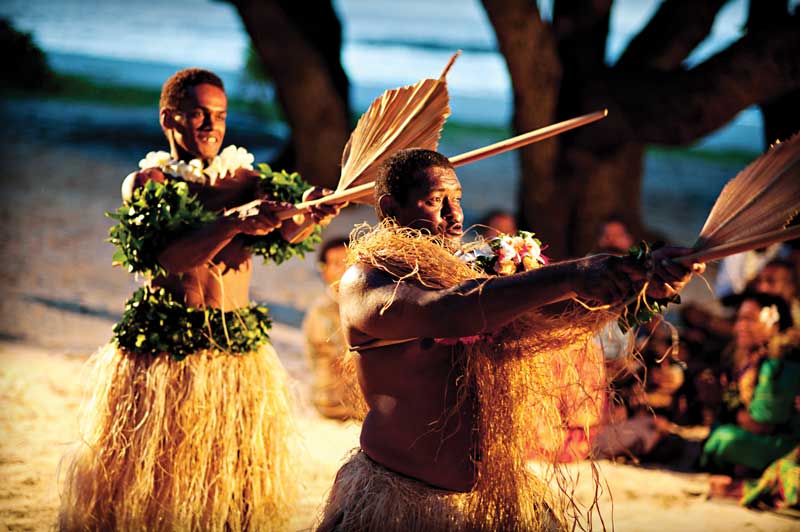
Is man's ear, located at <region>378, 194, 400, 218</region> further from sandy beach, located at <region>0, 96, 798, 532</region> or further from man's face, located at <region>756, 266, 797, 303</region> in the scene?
man's face, located at <region>756, 266, 797, 303</region>

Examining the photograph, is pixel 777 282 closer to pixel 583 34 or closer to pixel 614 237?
pixel 614 237

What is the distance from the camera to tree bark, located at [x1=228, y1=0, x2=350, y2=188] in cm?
839

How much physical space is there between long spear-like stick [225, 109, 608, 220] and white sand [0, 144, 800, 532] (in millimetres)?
759

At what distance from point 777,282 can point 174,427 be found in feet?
10.1

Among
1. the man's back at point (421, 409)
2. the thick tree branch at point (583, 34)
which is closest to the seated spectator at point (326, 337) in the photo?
the thick tree branch at point (583, 34)

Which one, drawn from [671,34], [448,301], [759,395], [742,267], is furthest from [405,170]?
[671,34]

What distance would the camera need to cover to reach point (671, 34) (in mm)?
7117

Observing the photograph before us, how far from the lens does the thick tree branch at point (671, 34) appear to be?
704cm

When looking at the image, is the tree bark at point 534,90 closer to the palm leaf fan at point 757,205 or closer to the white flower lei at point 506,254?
the white flower lei at point 506,254

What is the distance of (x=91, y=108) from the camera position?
15586mm

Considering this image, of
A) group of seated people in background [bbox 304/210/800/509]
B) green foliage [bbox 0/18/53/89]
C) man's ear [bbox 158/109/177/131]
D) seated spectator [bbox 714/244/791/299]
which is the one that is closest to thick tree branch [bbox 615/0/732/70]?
seated spectator [bbox 714/244/791/299]

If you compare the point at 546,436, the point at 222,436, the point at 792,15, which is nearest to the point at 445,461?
the point at 546,436

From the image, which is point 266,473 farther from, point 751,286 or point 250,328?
point 751,286

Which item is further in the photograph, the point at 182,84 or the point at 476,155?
the point at 182,84
